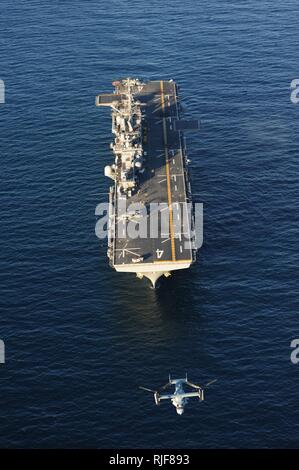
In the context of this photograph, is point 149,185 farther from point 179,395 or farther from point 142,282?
point 179,395

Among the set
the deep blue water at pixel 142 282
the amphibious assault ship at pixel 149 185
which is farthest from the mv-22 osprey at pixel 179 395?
the amphibious assault ship at pixel 149 185

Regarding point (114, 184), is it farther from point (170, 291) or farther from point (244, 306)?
point (244, 306)

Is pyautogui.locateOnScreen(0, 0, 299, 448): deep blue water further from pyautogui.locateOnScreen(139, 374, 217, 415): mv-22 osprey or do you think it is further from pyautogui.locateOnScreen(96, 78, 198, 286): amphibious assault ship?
pyautogui.locateOnScreen(96, 78, 198, 286): amphibious assault ship

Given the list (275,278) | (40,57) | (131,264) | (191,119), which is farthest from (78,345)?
(40,57)

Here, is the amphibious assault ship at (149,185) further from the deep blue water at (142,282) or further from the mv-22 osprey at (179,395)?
the mv-22 osprey at (179,395)

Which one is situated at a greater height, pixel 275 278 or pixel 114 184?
pixel 114 184

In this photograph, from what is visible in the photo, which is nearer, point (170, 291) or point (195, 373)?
point (195, 373)

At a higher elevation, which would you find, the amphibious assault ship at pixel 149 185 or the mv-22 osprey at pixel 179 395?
the amphibious assault ship at pixel 149 185
